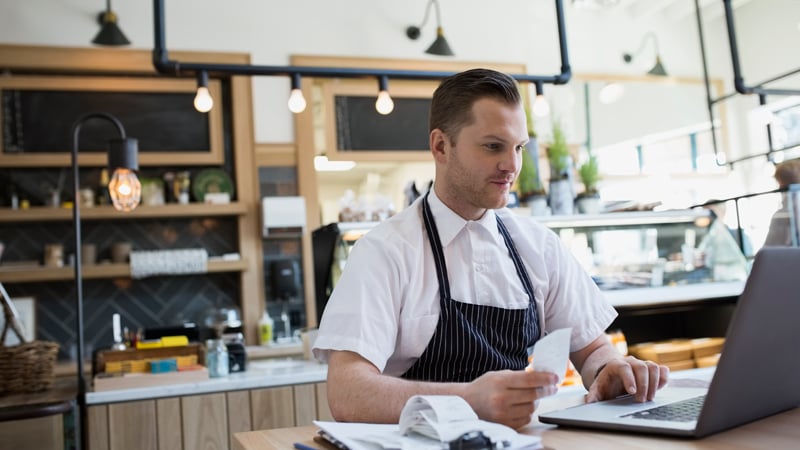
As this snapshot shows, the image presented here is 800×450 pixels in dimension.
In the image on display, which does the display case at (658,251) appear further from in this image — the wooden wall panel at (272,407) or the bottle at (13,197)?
the bottle at (13,197)

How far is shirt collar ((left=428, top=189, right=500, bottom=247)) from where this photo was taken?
1.77 m

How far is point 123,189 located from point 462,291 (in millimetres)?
2113

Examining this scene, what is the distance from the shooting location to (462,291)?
5.63 ft

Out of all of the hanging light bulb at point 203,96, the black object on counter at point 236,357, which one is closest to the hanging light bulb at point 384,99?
the hanging light bulb at point 203,96

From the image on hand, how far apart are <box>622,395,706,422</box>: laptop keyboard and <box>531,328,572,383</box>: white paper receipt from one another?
0.72 ft

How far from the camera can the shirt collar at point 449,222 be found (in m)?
1.77

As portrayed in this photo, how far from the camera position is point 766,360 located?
120 centimetres

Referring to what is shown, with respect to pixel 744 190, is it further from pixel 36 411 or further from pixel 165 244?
pixel 36 411

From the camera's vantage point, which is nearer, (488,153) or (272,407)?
(488,153)

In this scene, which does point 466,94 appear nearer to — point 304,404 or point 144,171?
point 304,404

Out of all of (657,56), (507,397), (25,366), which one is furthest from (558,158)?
(657,56)

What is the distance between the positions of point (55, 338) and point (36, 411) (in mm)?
2712

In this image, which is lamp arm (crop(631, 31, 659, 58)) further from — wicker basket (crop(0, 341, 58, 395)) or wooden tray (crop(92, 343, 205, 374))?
wicker basket (crop(0, 341, 58, 395))

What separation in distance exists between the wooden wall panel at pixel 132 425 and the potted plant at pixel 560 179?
215cm
